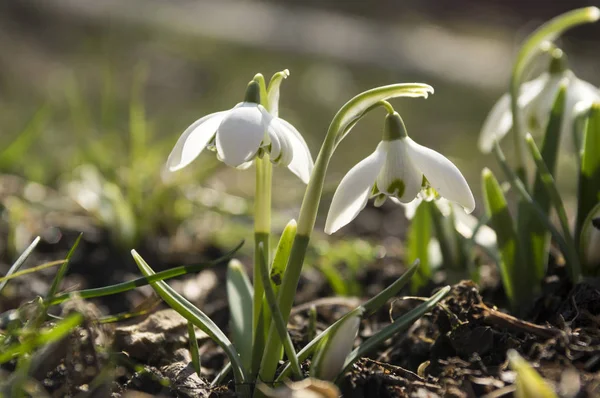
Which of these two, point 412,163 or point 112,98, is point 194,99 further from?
point 412,163

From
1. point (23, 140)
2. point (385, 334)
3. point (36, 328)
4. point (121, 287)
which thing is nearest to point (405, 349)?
point (385, 334)

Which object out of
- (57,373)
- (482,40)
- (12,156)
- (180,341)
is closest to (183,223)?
(12,156)

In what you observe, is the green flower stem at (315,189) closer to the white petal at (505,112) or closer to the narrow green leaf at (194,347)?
the narrow green leaf at (194,347)

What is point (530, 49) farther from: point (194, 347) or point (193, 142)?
point (194, 347)

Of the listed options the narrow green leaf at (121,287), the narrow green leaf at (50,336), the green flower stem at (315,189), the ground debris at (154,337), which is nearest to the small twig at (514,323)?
the green flower stem at (315,189)

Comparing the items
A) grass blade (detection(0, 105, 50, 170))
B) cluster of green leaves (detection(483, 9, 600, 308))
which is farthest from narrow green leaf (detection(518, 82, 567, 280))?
grass blade (detection(0, 105, 50, 170))

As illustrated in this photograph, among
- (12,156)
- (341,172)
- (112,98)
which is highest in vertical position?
(112,98)
